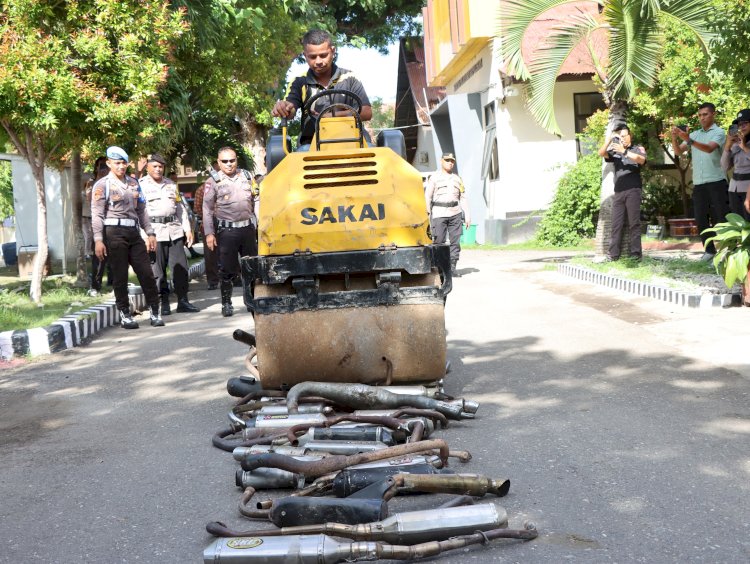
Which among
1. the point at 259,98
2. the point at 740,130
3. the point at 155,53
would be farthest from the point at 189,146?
the point at 740,130

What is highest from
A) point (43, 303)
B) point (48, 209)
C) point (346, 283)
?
point (48, 209)

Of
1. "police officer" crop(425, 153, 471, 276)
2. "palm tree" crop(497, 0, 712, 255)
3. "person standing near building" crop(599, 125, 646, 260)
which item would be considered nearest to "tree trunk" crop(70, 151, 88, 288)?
"police officer" crop(425, 153, 471, 276)

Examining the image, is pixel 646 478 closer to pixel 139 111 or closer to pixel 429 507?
pixel 429 507

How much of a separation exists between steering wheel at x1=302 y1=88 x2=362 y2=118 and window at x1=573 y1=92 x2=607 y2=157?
17.5 metres

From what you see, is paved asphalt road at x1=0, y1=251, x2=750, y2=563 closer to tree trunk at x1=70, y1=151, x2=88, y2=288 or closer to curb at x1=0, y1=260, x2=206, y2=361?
curb at x1=0, y1=260, x2=206, y2=361

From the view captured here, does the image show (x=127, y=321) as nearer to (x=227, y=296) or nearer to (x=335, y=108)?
(x=227, y=296)

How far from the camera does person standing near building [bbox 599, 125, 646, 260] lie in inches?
546

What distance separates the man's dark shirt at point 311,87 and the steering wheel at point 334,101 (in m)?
0.09

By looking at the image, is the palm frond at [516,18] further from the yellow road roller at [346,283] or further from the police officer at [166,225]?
the yellow road roller at [346,283]

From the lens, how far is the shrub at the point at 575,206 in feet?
73.0

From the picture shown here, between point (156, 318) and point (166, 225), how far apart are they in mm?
1744

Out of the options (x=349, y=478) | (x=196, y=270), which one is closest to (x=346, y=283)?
(x=349, y=478)

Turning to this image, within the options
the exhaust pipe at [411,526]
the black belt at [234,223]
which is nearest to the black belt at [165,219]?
the black belt at [234,223]

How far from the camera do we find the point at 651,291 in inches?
441
